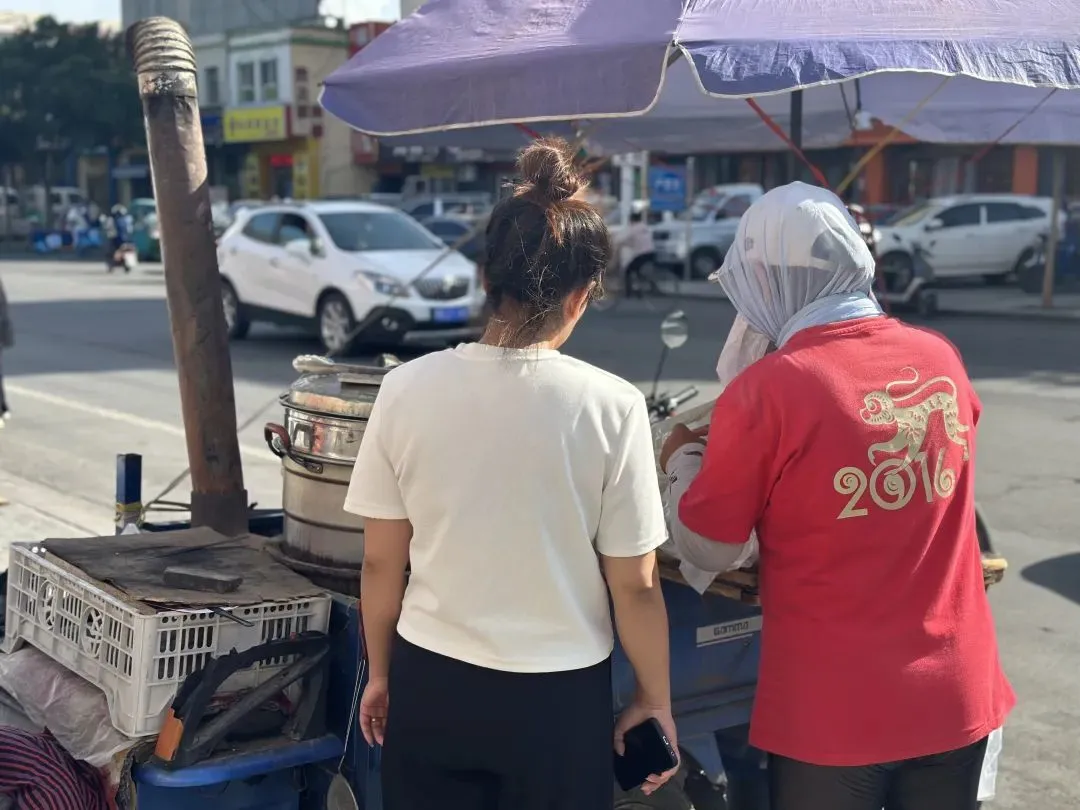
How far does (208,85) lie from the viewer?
46625mm

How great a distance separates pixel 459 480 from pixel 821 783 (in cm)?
86

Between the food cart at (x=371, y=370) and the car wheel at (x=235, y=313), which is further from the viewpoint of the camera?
the car wheel at (x=235, y=313)

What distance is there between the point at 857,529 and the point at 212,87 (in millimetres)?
47618

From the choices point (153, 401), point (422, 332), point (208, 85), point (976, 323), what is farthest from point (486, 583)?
point (208, 85)

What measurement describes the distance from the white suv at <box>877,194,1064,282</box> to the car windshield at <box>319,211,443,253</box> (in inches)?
407

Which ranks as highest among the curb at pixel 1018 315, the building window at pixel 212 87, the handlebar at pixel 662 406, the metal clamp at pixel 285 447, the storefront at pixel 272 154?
the building window at pixel 212 87

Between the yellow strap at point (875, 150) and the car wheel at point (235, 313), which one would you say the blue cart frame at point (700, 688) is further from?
the car wheel at point (235, 313)

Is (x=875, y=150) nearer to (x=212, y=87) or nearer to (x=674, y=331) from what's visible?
(x=674, y=331)

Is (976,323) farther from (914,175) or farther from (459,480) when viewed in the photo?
(459,480)

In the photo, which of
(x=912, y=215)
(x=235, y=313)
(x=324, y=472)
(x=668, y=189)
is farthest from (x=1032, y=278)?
(x=324, y=472)

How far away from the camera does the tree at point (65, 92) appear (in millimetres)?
41688

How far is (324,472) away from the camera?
10.1 ft

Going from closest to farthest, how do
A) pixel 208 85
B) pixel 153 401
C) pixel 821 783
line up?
1. pixel 821 783
2. pixel 153 401
3. pixel 208 85

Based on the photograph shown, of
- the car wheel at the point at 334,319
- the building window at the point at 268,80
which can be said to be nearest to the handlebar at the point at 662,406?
the car wheel at the point at 334,319
